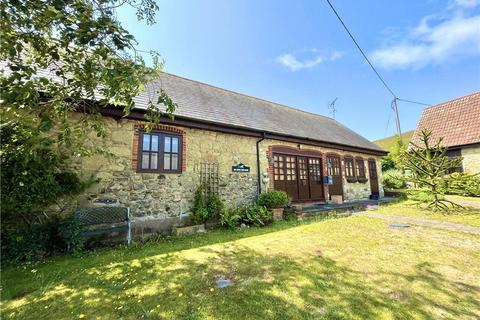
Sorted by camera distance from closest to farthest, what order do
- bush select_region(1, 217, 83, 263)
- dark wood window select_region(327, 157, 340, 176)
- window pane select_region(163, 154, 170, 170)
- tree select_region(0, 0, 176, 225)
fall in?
tree select_region(0, 0, 176, 225) → bush select_region(1, 217, 83, 263) → window pane select_region(163, 154, 170, 170) → dark wood window select_region(327, 157, 340, 176)

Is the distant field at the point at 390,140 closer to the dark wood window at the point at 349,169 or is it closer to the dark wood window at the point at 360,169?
the dark wood window at the point at 360,169

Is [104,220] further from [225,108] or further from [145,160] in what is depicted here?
[225,108]

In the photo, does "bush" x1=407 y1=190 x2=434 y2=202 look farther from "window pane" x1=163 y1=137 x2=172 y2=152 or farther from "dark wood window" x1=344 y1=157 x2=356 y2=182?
"window pane" x1=163 y1=137 x2=172 y2=152

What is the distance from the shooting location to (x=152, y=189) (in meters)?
6.44

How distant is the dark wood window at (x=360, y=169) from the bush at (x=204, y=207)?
32.8ft

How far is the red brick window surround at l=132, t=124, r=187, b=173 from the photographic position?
637cm

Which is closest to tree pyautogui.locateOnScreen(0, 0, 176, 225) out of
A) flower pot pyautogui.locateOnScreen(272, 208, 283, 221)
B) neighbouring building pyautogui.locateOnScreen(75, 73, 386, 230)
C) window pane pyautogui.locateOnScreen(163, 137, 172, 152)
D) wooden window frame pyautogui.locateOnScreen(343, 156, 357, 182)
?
neighbouring building pyautogui.locateOnScreen(75, 73, 386, 230)

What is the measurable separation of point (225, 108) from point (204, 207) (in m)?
4.87

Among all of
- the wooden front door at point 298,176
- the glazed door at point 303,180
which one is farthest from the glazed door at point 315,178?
the glazed door at point 303,180

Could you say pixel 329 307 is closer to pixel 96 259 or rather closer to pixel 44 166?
pixel 96 259

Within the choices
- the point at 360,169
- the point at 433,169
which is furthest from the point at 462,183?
the point at 360,169

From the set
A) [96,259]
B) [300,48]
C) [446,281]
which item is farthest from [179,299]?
[300,48]

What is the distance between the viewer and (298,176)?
10.6 metres

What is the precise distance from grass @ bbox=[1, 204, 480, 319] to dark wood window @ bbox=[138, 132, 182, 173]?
2.34 meters
